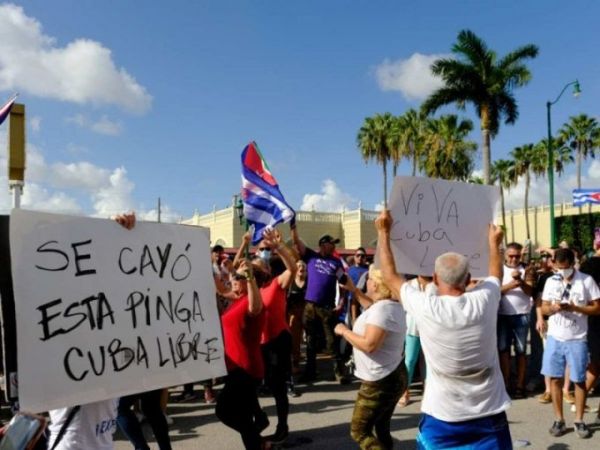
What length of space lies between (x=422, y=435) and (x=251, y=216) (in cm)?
327

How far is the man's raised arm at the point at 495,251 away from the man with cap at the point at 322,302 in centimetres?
423

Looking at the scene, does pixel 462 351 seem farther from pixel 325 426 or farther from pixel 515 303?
pixel 515 303

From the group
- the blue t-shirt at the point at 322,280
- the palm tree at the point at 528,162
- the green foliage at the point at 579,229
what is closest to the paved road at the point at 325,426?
the blue t-shirt at the point at 322,280

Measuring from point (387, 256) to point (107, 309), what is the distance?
64.8 inches

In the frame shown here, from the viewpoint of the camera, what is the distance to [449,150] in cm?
3659

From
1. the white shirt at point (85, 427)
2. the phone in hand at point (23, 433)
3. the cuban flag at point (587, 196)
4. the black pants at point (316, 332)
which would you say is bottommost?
the black pants at point (316, 332)

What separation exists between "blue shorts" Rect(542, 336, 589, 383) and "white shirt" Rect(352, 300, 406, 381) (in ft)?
8.27

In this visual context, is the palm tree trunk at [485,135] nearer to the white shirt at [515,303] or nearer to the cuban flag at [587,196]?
the cuban flag at [587,196]

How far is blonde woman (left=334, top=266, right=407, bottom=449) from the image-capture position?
3.82 m

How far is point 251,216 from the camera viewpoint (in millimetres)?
5988

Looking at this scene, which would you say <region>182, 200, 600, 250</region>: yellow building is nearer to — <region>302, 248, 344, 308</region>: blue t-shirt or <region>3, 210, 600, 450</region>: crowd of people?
<region>302, 248, 344, 308</region>: blue t-shirt

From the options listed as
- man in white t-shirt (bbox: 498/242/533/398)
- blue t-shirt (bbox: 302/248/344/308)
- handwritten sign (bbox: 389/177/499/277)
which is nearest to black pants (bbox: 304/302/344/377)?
blue t-shirt (bbox: 302/248/344/308)

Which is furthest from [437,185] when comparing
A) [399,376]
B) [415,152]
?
[415,152]

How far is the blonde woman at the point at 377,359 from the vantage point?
382cm
